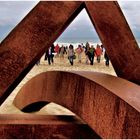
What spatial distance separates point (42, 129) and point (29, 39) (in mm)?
554

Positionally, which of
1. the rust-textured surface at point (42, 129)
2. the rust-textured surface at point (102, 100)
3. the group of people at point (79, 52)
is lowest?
the rust-textured surface at point (42, 129)

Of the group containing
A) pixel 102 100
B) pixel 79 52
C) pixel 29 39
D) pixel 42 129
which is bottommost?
pixel 42 129

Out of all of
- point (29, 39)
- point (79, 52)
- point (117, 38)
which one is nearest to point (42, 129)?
point (29, 39)

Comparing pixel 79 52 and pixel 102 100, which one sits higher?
pixel 79 52

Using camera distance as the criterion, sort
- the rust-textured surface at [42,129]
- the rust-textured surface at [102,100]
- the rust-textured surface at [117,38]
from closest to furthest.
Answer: the rust-textured surface at [102,100], the rust-textured surface at [42,129], the rust-textured surface at [117,38]

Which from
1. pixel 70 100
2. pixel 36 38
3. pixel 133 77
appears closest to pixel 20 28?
pixel 36 38

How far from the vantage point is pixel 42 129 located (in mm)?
2533

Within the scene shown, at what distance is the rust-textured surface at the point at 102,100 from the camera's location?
1.87 m

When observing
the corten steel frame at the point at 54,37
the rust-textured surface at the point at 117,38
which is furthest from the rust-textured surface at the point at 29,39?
the rust-textured surface at the point at 117,38

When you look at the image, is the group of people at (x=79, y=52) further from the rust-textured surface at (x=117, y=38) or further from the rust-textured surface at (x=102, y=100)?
the rust-textured surface at (x=102, y=100)

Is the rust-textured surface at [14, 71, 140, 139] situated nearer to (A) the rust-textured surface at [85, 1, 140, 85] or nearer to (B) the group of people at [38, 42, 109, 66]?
(A) the rust-textured surface at [85, 1, 140, 85]

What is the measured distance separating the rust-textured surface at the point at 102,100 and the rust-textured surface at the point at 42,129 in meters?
0.14

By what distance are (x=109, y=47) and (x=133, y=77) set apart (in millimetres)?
246

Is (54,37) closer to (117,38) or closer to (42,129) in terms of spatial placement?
(117,38)
